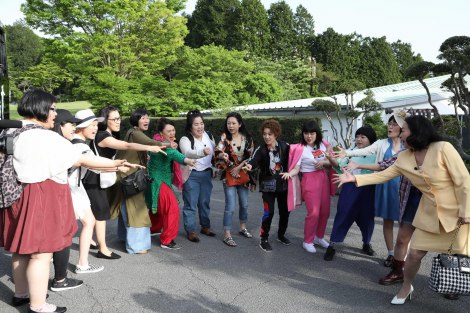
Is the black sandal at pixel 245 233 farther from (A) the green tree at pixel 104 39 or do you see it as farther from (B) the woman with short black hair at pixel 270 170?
(A) the green tree at pixel 104 39

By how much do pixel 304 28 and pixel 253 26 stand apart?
23.2ft

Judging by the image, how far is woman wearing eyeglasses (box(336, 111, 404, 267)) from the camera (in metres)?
4.52

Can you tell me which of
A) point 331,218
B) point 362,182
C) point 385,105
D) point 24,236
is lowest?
point 331,218

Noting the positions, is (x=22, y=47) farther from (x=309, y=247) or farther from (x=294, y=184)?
(x=309, y=247)

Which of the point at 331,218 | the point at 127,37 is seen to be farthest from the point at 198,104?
the point at 331,218

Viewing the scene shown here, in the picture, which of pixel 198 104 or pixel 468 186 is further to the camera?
pixel 198 104

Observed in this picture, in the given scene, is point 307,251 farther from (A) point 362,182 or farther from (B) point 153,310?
(B) point 153,310

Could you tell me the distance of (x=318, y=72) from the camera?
36375mm

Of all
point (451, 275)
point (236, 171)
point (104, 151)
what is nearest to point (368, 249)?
point (236, 171)

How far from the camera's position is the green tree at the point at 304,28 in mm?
42750

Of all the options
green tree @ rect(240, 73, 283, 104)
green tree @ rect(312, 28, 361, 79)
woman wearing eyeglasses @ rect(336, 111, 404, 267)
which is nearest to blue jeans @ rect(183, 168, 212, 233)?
woman wearing eyeglasses @ rect(336, 111, 404, 267)

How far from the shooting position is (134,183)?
4.88 m

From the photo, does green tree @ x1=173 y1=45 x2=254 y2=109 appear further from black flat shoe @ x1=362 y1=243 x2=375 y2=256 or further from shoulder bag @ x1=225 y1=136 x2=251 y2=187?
black flat shoe @ x1=362 y1=243 x2=375 y2=256

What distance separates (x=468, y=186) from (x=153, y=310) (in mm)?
2873
